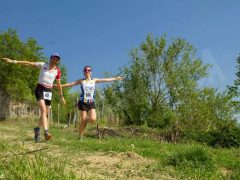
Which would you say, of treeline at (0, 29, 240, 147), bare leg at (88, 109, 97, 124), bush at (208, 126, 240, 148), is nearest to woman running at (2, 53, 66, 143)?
bare leg at (88, 109, 97, 124)

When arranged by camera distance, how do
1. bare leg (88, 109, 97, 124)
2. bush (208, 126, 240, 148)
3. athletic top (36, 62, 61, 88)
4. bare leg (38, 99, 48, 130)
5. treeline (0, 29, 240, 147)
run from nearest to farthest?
bare leg (38, 99, 48, 130) < athletic top (36, 62, 61, 88) < bare leg (88, 109, 97, 124) < bush (208, 126, 240, 148) < treeline (0, 29, 240, 147)

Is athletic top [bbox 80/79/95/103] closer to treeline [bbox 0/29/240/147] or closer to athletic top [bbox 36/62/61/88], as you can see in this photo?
athletic top [bbox 36/62/61/88]

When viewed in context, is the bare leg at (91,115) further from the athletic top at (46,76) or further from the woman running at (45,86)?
the athletic top at (46,76)

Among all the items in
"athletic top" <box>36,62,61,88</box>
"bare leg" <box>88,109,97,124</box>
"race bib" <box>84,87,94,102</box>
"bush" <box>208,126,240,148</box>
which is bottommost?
"bush" <box>208,126,240,148</box>

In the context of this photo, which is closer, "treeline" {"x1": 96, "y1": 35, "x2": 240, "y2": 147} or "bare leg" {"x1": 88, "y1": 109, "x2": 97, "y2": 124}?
"bare leg" {"x1": 88, "y1": 109, "x2": 97, "y2": 124}

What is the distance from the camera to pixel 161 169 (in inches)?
257

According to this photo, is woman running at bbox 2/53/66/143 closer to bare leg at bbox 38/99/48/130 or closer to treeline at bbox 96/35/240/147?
bare leg at bbox 38/99/48/130

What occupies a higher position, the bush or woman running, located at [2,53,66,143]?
woman running, located at [2,53,66,143]

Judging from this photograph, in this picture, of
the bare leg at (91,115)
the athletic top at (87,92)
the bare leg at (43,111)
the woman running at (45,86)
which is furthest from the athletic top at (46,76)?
the bare leg at (91,115)

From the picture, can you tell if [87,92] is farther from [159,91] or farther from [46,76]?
[159,91]

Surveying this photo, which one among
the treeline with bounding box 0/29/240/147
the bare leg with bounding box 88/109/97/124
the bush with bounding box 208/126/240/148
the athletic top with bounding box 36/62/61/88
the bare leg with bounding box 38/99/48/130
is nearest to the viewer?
the bare leg with bounding box 38/99/48/130

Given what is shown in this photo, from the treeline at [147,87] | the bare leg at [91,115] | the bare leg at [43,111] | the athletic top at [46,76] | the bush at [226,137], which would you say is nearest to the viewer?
the bare leg at [43,111]

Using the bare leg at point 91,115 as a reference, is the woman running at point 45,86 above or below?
above

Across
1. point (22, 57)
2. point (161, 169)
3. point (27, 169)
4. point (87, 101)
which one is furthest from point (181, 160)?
point (22, 57)
